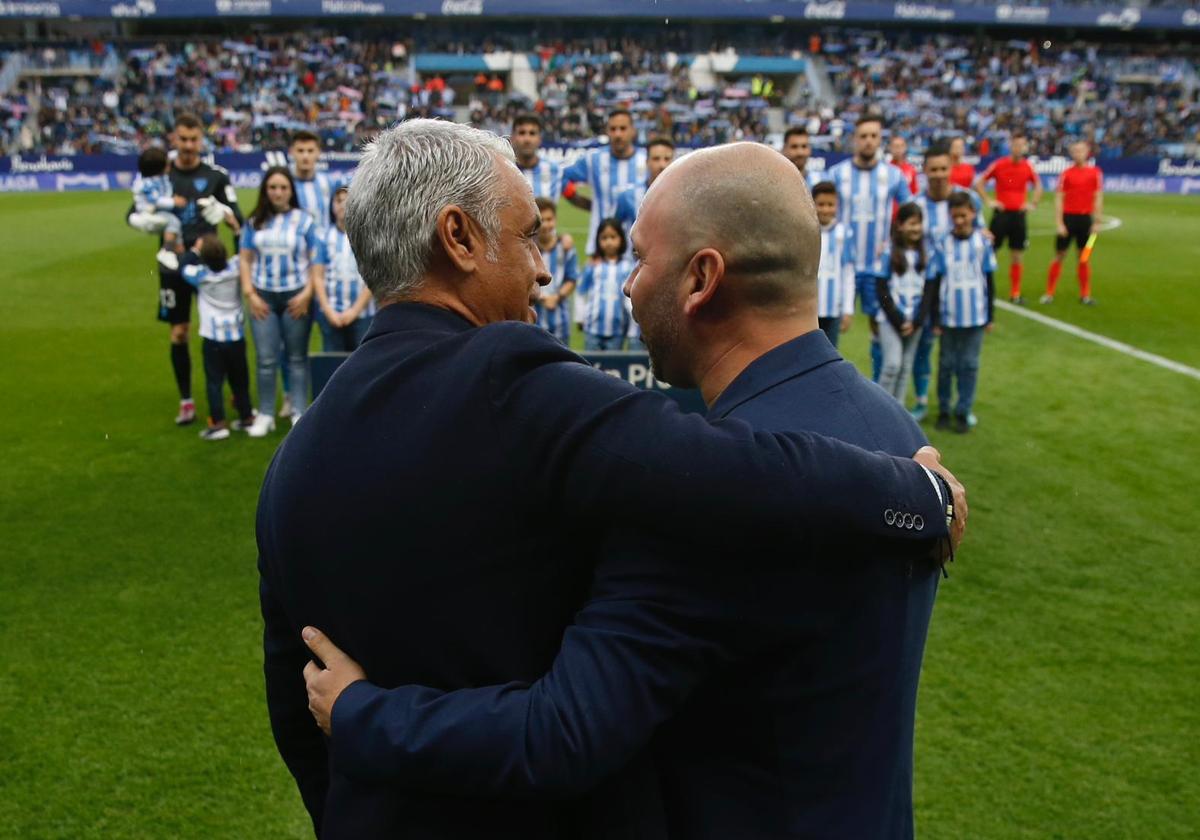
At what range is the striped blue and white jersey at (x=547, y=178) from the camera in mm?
9117

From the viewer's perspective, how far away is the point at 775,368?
1.68 metres

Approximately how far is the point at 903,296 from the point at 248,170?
27661mm

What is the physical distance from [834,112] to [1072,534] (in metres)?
40.1

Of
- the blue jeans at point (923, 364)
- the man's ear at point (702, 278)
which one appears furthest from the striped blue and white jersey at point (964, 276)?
the man's ear at point (702, 278)

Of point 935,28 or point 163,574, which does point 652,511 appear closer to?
point 163,574

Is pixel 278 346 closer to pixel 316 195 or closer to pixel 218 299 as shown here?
pixel 218 299

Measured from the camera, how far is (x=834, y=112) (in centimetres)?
4394

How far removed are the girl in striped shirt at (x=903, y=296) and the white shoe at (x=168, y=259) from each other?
5582mm

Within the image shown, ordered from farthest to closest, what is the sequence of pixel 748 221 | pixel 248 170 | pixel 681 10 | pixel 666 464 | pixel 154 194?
1. pixel 681 10
2. pixel 248 170
3. pixel 154 194
4. pixel 748 221
5. pixel 666 464

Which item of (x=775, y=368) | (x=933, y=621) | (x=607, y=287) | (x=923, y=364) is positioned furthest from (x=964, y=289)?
(x=775, y=368)

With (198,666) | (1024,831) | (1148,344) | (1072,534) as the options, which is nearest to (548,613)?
(1024,831)

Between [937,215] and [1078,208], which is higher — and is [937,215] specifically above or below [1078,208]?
above

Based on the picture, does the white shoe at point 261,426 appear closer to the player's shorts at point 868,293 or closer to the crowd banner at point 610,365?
the crowd banner at point 610,365

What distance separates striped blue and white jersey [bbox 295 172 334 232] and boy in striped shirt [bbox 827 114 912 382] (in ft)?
14.4
